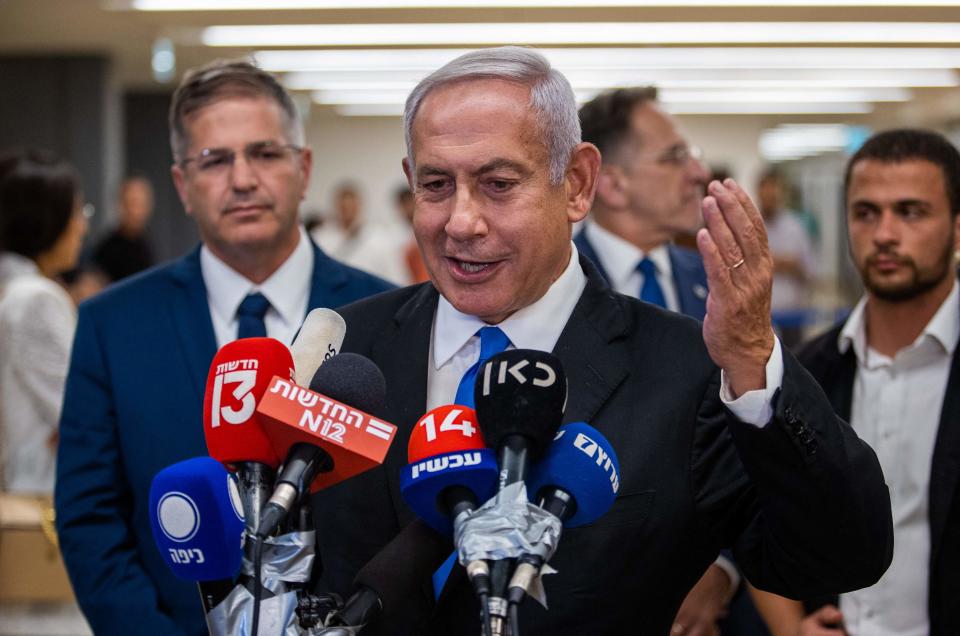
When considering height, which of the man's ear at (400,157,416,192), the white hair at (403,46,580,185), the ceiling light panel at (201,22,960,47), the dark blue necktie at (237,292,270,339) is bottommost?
the dark blue necktie at (237,292,270,339)

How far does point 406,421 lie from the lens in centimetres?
191

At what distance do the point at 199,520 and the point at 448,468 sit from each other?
343 mm

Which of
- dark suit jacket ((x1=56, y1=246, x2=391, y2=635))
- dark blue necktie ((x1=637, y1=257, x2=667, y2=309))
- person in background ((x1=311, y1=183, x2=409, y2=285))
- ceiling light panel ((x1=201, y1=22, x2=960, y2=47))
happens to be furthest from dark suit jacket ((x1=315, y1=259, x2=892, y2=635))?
ceiling light panel ((x1=201, y1=22, x2=960, y2=47))

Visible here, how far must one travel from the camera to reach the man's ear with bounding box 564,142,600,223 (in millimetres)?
1936

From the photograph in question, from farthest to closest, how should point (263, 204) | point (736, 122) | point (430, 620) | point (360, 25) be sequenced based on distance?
1. point (736, 122)
2. point (360, 25)
3. point (263, 204)
4. point (430, 620)

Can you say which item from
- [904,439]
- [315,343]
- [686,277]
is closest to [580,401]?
[315,343]

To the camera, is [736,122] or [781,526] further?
[736,122]

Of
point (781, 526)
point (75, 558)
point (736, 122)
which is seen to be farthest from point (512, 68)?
point (736, 122)

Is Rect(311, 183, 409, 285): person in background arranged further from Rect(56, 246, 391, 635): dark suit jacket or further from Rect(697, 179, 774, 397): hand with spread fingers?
Rect(697, 179, 774, 397): hand with spread fingers

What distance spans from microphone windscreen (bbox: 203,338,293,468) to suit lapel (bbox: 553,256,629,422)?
0.50 m

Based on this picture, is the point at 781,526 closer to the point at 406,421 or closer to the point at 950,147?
the point at 406,421

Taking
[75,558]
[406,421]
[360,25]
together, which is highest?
[360,25]

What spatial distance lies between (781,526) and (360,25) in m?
9.67

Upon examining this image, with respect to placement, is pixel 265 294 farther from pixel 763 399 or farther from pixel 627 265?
pixel 763 399
